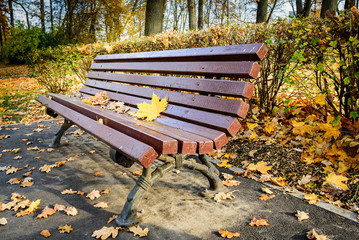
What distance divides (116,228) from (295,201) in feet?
4.83

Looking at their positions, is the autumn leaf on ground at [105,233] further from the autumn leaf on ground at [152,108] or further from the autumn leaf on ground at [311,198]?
the autumn leaf on ground at [311,198]

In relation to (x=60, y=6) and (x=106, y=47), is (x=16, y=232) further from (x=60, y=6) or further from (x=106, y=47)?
(x=60, y=6)

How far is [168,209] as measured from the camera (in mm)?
2100

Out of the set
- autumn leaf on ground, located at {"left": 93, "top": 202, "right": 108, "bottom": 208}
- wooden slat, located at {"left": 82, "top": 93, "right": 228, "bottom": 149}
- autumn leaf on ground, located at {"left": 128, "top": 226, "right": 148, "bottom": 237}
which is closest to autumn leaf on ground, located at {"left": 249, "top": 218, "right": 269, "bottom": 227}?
wooden slat, located at {"left": 82, "top": 93, "right": 228, "bottom": 149}

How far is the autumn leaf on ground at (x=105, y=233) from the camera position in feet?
5.72

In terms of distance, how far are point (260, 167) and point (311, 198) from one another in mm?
640

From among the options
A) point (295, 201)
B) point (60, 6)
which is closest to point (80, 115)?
point (295, 201)

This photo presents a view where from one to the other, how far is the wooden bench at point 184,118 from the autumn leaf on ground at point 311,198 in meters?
0.72

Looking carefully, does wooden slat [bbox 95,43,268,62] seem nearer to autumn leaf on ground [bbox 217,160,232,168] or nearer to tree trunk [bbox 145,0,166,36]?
autumn leaf on ground [bbox 217,160,232,168]

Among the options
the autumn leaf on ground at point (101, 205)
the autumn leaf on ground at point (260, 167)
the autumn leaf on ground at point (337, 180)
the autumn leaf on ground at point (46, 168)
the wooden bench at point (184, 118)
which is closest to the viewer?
the wooden bench at point (184, 118)

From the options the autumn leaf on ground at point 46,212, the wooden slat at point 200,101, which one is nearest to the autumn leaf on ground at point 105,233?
the autumn leaf on ground at point 46,212

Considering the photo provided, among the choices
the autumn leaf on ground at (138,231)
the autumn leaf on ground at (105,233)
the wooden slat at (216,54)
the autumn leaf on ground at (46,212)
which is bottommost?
the autumn leaf on ground at (46,212)

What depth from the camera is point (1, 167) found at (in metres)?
2.99

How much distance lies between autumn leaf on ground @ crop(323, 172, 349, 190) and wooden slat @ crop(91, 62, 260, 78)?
4.11ft
